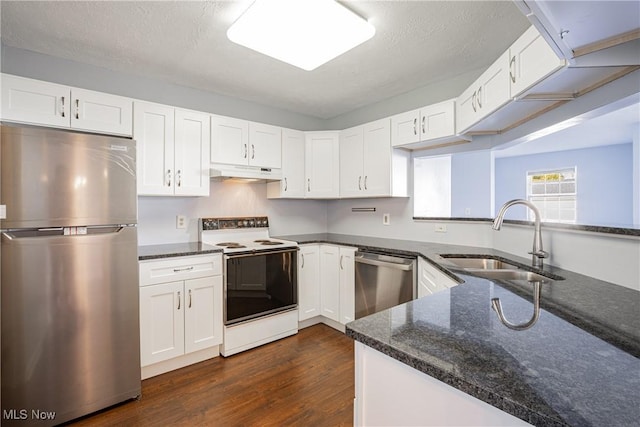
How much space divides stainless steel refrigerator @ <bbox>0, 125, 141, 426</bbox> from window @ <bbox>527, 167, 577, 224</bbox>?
5803 millimetres

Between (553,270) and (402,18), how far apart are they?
5.77 ft

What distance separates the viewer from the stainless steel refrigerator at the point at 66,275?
5.40ft

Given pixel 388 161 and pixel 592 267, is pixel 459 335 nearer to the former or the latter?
pixel 592 267

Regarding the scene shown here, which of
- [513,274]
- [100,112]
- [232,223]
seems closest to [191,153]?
[100,112]

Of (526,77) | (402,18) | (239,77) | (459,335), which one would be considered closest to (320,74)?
(239,77)

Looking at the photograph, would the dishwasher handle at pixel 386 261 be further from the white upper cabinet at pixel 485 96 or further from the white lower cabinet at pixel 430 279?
the white upper cabinet at pixel 485 96

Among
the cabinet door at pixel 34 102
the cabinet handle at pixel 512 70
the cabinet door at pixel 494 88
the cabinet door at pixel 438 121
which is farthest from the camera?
the cabinet door at pixel 438 121

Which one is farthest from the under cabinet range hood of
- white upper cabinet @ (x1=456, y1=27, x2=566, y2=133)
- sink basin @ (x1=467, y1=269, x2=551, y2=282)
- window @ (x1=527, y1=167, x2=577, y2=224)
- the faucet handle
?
window @ (x1=527, y1=167, x2=577, y2=224)

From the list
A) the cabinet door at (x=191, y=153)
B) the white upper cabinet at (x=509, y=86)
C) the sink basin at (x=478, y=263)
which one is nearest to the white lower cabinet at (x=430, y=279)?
the sink basin at (x=478, y=263)

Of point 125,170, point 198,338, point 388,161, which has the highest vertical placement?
point 388,161

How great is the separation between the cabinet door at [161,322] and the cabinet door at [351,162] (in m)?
1.93

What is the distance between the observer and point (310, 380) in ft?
7.29

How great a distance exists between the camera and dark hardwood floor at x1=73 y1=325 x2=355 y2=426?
1830 mm

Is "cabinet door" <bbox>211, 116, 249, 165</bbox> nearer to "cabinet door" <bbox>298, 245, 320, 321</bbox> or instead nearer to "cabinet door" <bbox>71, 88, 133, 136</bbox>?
"cabinet door" <bbox>71, 88, 133, 136</bbox>
